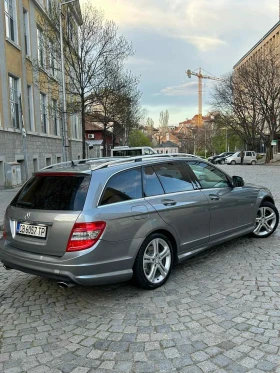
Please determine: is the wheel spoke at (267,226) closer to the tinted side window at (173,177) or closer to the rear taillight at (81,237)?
the tinted side window at (173,177)

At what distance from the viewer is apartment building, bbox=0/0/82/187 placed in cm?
1482

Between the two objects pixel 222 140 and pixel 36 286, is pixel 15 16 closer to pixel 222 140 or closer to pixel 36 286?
pixel 36 286

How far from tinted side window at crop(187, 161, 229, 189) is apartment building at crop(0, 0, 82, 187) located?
31.2 feet

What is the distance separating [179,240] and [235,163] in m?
41.3

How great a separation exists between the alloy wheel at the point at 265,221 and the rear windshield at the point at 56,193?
3548mm

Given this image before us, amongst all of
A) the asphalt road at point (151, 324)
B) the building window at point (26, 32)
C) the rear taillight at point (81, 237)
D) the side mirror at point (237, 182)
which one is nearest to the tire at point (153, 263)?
the asphalt road at point (151, 324)

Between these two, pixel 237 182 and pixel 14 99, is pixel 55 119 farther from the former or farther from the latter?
pixel 237 182

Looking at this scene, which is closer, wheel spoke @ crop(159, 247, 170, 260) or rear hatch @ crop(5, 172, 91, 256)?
rear hatch @ crop(5, 172, 91, 256)

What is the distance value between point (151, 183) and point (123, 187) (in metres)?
0.46

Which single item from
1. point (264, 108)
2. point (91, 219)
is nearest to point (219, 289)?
point (91, 219)

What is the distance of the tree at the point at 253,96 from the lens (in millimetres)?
35781

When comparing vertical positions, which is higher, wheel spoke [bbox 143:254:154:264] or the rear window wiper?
the rear window wiper

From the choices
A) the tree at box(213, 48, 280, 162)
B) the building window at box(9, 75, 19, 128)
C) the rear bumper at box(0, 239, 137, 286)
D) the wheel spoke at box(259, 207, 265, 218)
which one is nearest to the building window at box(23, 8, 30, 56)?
the building window at box(9, 75, 19, 128)

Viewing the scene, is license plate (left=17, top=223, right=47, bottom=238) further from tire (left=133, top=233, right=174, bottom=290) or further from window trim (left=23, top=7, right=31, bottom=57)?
window trim (left=23, top=7, right=31, bottom=57)
